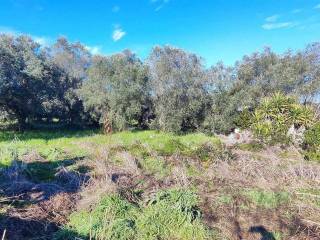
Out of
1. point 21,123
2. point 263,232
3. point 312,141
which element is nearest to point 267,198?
point 263,232

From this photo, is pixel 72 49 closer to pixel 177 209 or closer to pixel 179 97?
pixel 179 97

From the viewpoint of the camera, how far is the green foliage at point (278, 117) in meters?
17.3

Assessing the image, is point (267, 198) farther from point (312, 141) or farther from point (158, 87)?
point (158, 87)

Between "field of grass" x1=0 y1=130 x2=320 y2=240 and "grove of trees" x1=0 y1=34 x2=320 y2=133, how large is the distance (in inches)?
319

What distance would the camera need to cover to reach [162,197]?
24.0ft

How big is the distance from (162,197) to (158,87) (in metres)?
15.1

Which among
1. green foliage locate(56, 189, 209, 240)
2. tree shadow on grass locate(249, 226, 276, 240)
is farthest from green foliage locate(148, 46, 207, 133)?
tree shadow on grass locate(249, 226, 276, 240)

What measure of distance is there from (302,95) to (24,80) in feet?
62.9

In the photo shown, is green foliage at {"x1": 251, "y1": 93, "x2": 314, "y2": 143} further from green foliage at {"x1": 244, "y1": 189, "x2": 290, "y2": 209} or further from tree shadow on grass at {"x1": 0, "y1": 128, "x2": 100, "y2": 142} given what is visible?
tree shadow on grass at {"x1": 0, "y1": 128, "x2": 100, "y2": 142}

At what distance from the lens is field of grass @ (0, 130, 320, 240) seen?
6.53 metres

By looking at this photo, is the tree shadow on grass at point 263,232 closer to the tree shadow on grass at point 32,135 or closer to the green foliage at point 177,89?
the tree shadow on grass at point 32,135

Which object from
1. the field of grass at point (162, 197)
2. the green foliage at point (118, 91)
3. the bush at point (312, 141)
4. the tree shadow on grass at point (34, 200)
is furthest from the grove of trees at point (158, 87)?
the tree shadow on grass at point (34, 200)

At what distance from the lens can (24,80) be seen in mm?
20281

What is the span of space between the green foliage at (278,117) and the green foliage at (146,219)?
10.9m
